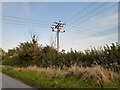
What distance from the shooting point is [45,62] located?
3638cm

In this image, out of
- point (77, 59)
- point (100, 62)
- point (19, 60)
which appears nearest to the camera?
point (100, 62)

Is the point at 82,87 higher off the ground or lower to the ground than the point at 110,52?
lower

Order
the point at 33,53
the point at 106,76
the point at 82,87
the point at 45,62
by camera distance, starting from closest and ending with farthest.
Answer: the point at 82,87, the point at 106,76, the point at 45,62, the point at 33,53

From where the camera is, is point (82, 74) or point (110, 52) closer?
point (82, 74)

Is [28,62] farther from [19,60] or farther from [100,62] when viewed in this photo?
[100,62]

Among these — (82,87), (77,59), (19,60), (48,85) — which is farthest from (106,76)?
(19,60)

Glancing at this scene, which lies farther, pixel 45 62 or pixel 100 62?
pixel 45 62

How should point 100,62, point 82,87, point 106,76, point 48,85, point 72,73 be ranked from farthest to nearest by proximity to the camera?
point 100,62 → point 72,73 → point 48,85 → point 106,76 → point 82,87

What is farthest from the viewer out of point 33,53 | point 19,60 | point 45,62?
point 19,60

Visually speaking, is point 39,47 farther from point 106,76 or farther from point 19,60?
point 106,76

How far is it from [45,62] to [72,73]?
58.4 ft

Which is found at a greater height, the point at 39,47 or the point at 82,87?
the point at 39,47

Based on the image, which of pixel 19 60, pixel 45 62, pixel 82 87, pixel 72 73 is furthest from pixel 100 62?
pixel 19 60

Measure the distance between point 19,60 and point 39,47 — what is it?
609 centimetres
